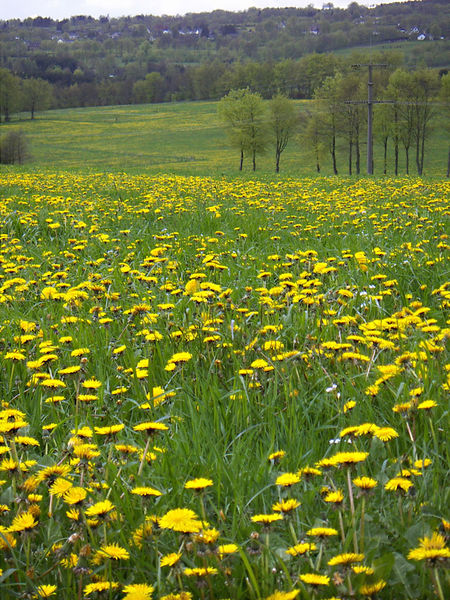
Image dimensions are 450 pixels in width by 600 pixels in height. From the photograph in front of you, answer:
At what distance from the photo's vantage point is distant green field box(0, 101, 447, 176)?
4925cm

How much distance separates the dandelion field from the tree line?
133ft

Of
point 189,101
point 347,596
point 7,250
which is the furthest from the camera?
point 189,101

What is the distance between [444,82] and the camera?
4297 centimetres

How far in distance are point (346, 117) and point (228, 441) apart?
155 feet

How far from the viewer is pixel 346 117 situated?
1797 inches

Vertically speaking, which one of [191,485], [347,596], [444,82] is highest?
[444,82]

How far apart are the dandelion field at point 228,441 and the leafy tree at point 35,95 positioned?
90865mm

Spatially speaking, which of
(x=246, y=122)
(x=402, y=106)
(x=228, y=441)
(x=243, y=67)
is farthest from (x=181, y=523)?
(x=243, y=67)

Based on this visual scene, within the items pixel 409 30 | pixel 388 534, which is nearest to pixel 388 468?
pixel 388 534

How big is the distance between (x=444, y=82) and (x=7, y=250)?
45460 mm

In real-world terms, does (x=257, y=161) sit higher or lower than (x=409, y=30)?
lower

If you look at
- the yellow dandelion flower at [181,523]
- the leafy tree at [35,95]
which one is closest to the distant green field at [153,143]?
the leafy tree at [35,95]

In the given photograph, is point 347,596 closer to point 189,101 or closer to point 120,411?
point 120,411

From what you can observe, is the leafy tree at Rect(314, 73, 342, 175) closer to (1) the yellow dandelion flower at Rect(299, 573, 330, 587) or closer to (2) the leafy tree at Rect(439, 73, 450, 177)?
(2) the leafy tree at Rect(439, 73, 450, 177)
